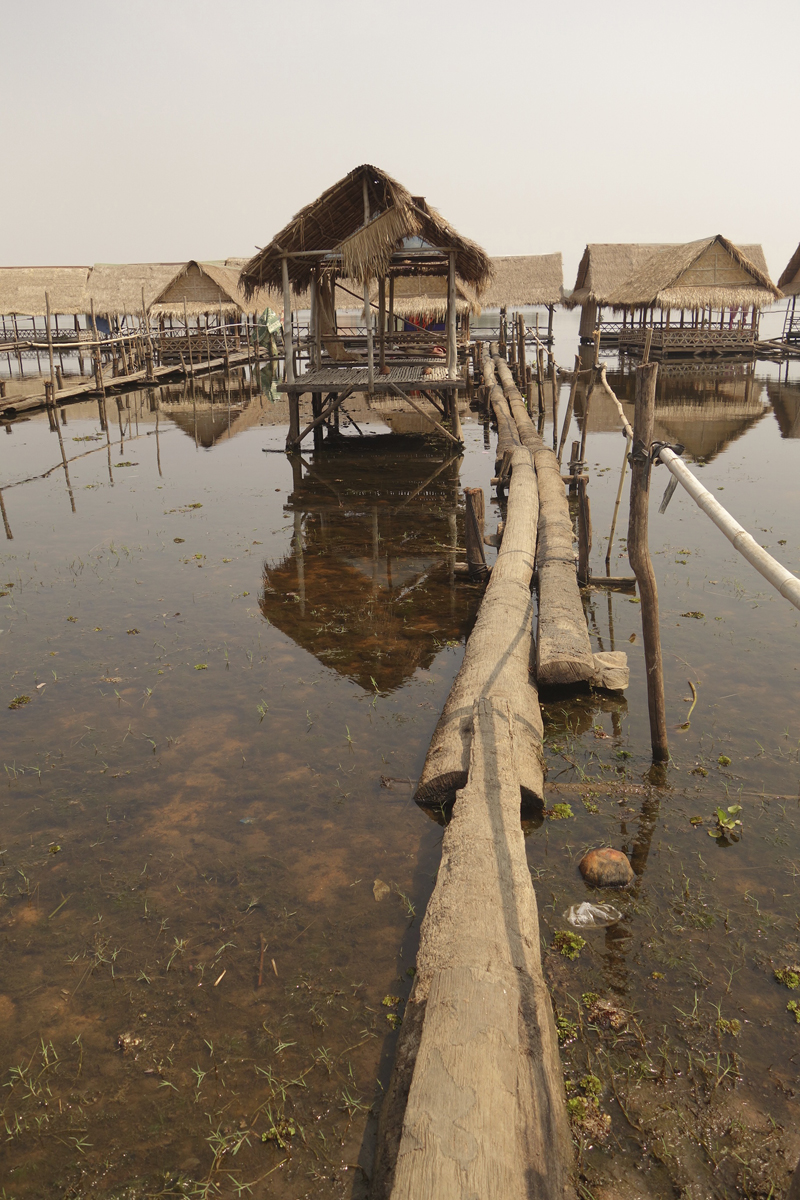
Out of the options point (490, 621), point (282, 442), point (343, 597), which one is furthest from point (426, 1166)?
point (282, 442)

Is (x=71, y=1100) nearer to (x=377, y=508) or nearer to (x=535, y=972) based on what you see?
(x=535, y=972)

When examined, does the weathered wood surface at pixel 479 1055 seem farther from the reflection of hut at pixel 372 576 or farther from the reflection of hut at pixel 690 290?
the reflection of hut at pixel 690 290

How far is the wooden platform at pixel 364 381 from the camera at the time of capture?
13.8 metres

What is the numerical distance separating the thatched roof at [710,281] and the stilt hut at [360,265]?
52.0 feet

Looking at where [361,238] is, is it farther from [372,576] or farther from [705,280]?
[705,280]

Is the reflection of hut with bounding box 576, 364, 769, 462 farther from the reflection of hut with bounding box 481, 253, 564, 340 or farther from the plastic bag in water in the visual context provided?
the plastic bag in water

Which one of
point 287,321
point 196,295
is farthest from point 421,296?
point 287,321

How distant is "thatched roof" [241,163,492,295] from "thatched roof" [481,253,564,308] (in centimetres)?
2085

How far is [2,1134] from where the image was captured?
9.23 feet

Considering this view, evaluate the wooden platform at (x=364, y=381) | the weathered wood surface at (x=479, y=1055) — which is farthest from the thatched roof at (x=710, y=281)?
the weathered wood surface at (x=479, y=1055)

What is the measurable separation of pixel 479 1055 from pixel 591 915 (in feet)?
4.51

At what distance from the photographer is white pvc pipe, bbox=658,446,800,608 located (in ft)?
8.86

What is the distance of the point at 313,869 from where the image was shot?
4082 millimetres

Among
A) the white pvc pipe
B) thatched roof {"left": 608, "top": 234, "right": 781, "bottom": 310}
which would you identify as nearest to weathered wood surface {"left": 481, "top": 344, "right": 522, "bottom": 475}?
the white pvc pipe
